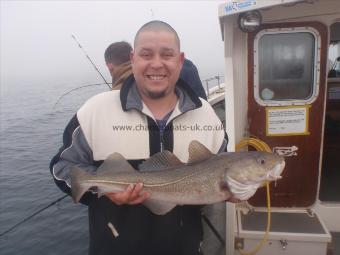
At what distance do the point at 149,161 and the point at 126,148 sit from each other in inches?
10.0

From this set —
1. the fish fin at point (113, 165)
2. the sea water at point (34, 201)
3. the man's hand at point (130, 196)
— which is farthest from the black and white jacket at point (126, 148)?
the sea water at point (34, 201)

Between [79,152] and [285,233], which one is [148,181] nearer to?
[79,152]

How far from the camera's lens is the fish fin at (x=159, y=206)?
278 cm

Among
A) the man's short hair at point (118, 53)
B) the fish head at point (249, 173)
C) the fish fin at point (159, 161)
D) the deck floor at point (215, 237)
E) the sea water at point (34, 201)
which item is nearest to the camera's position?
the fish head at point (249, 173)

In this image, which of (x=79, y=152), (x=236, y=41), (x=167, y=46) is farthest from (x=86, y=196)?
(x=236, y=41)

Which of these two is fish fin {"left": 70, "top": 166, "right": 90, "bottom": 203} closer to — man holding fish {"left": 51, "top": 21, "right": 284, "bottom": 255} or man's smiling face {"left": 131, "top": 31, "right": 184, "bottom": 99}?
man holding fish {"left": 51, "top": 21, "right": 284, "bottom": 255}

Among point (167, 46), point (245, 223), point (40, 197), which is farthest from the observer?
point (40, 197)

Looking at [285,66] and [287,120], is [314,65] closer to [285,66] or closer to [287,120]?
[285,66]

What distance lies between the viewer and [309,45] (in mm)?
4828

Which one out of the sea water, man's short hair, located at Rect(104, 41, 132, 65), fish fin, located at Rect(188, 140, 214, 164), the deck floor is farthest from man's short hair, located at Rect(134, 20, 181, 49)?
the sea water

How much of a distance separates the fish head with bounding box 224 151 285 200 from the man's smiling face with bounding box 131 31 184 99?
2.81 feet

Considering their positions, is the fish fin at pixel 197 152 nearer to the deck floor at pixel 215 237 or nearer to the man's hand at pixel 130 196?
the man's hand at pixel 130 196

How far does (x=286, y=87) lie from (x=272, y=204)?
1843 mm

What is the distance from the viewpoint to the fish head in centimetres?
266
